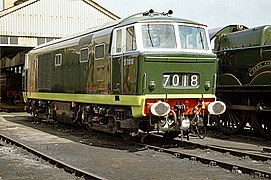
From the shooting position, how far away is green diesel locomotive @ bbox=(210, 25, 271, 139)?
1299 cm

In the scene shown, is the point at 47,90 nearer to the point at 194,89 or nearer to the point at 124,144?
the point at 124,144

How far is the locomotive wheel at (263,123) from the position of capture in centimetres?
1349

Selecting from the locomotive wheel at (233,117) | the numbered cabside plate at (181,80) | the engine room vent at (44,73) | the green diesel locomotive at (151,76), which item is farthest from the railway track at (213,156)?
the engine room vent at (44,73)

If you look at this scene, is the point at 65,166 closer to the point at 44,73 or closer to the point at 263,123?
the point at 263,123

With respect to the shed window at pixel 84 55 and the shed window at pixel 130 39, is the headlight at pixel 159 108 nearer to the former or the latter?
the shed window at pixel 130 39

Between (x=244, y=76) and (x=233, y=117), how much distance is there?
1472 millimetres

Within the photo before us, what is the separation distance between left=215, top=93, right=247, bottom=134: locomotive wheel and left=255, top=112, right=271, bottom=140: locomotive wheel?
1.58ft

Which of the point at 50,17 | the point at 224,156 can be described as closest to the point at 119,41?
the point at 224,156

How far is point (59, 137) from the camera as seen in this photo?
13.7m

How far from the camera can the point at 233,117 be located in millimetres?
14547

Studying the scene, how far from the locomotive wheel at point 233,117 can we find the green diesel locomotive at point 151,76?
112 inches

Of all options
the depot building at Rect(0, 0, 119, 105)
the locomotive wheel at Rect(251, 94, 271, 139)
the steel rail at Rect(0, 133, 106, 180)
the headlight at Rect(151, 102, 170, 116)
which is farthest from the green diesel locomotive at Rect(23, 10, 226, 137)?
the depot building at Rect(0, 0, 119, 105)

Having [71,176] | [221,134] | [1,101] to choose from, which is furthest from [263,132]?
[1,101]

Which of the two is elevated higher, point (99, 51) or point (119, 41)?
point (119, 41)
